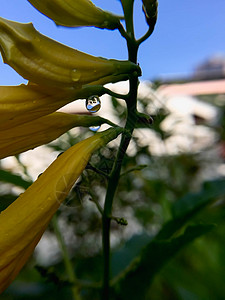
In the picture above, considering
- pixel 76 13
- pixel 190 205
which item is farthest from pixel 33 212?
pixel 190 205

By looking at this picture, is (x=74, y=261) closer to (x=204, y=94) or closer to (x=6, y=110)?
(x=6, y=110)

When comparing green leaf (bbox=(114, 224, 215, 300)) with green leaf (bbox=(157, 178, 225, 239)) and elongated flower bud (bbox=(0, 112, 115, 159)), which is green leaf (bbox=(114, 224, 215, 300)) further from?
elongated flower bud (bbox=(0, 112, 115, 159))

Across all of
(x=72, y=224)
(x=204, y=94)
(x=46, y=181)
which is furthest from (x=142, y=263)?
(x=204, y=94)

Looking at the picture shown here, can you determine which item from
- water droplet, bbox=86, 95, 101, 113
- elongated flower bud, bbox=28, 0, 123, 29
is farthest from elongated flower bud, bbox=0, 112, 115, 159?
elongated flower bud, bbox=28, 0, 123, 29

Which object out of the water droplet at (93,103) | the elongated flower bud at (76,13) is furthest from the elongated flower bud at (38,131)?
the elongated flower bud at (76,13)

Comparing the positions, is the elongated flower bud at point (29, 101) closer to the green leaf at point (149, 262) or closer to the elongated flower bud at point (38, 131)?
the elongated flower bud at point (38, 131)

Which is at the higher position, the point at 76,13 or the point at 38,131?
the point at 76,13

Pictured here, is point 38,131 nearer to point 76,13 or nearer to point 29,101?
point 29,101
